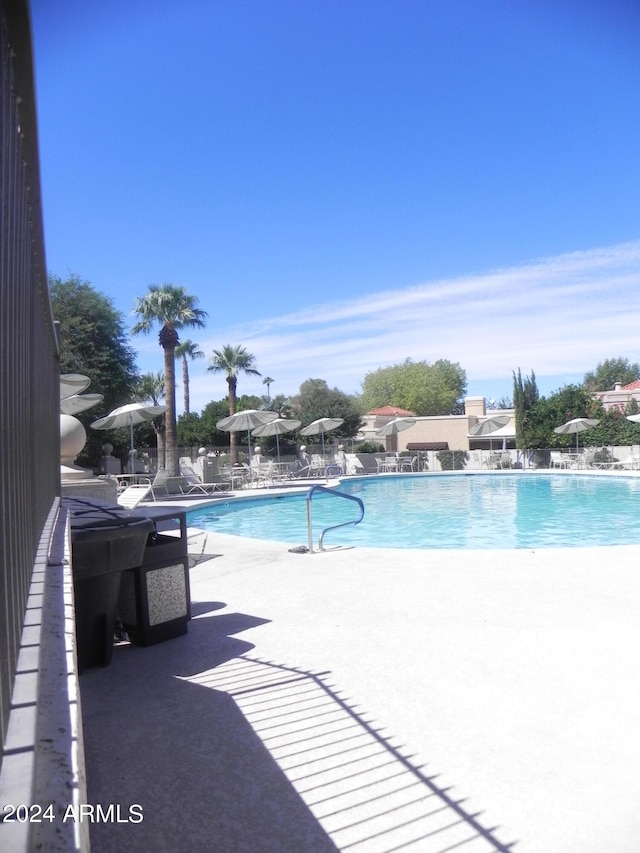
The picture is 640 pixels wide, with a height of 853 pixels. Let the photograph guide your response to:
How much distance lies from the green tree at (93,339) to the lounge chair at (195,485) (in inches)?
190

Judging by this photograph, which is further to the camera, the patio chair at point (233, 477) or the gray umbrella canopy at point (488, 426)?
the gray umbrella canopy at point (488, 426)

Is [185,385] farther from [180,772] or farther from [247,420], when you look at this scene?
[180,772]

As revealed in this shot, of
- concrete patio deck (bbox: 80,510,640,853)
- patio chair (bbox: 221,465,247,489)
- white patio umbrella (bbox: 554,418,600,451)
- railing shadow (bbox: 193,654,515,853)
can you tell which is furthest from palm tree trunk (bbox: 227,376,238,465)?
railing shadow (bbox: 193,654,515,853)

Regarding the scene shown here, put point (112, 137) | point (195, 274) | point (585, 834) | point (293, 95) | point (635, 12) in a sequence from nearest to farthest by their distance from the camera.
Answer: point (585, 834)
point (635, 12)
point (112, 137)
point (293, 95)
point (195, 274)

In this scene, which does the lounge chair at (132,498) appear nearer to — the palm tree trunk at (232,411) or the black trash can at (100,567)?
the black trash can at (100,567)

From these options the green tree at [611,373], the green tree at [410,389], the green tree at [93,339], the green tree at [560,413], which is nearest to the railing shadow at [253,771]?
the green tree at [93,339]

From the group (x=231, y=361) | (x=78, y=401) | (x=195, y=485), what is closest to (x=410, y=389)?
(x=231, y=361)

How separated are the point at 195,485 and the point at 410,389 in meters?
46.3

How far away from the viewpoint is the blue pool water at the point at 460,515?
511 inches

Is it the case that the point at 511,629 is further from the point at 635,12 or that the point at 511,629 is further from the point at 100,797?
the point at 635,12

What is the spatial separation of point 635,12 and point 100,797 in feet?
33.7

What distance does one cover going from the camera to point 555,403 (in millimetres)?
32188

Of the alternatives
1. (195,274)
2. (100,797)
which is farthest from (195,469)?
(100,797)

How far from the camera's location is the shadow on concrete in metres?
2.43
